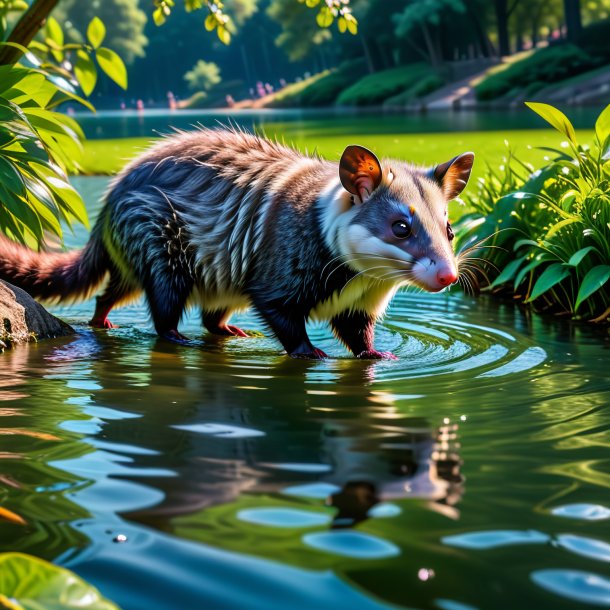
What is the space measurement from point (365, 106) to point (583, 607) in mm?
60881

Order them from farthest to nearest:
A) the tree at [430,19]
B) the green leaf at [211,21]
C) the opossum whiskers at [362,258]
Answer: the tree at [430,19]
the green leaf at [211,21]
the opossum whiskers at [362,258]

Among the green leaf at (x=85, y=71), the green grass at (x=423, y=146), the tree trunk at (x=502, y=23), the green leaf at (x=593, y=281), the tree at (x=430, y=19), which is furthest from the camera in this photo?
the tree trunk at (x=502, y=23)

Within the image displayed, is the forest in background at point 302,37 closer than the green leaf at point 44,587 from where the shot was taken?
No

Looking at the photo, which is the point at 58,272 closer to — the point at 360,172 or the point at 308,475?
the point at 360,172

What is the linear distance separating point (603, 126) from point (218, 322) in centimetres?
283

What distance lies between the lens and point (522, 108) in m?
42.2

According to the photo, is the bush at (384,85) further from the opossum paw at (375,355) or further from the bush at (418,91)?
the opossum paw at (375,355)

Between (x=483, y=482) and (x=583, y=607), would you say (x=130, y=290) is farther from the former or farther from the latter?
(x=583, y=607)

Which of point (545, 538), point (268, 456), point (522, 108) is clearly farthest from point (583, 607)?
point (522, 108)

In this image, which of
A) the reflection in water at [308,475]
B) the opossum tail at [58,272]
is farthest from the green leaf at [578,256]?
the opossum tail at [58,272]

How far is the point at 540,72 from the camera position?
48906mm

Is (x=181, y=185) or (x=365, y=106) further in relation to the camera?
(x=365, y=106)

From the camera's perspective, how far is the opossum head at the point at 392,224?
5.03m

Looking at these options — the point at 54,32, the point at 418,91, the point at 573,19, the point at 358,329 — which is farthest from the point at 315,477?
the point at 418,91
